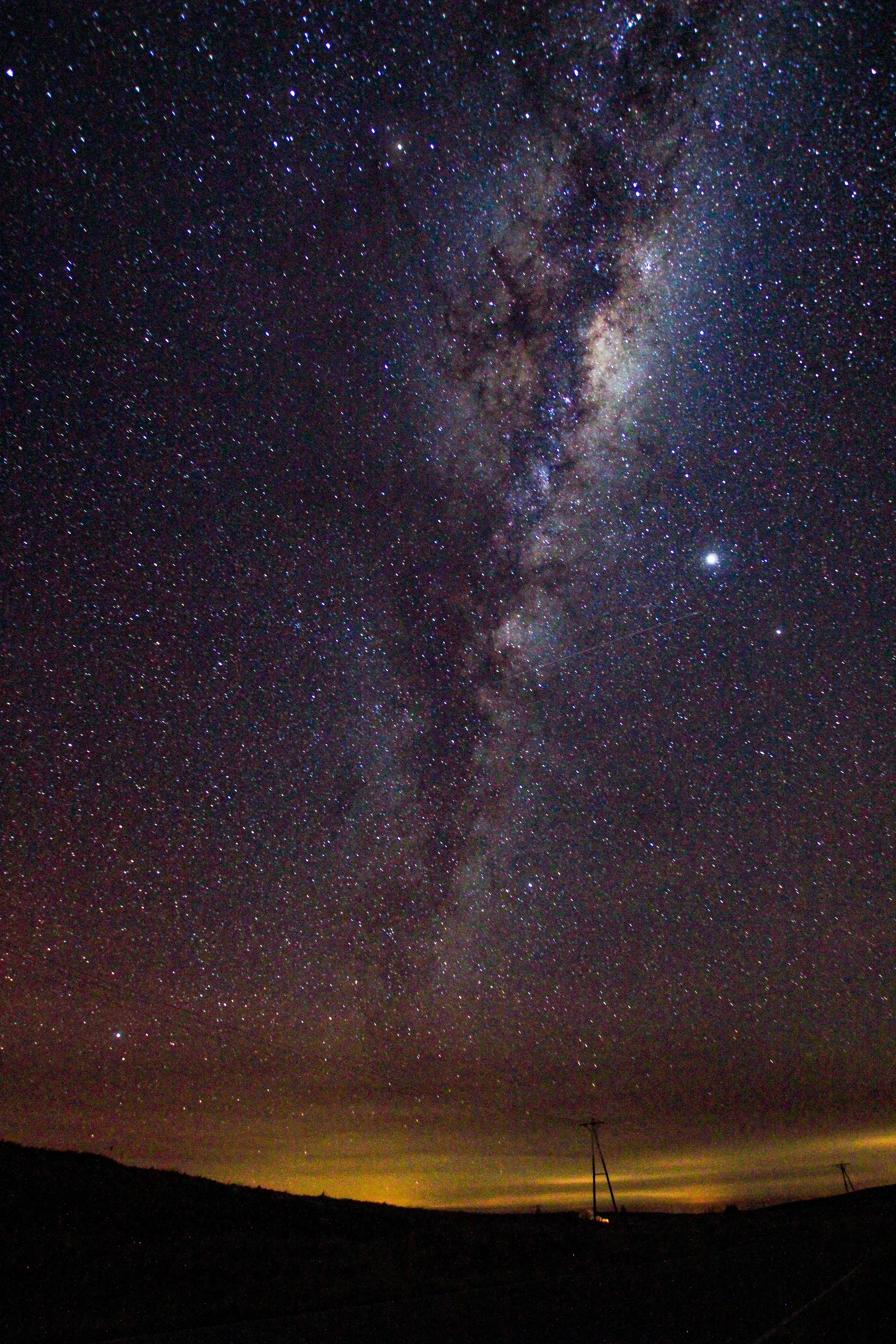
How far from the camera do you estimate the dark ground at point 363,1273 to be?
31.5 ft

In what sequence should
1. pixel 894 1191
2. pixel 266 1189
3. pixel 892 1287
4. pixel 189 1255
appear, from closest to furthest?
pixel 892 1287, pixel 189 1255, pixel 266 1189, pixel 894 1191

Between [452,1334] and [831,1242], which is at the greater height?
[452,1334]

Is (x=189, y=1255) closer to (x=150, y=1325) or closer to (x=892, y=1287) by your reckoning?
(x=150, y=1325)

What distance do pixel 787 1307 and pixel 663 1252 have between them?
13462mm

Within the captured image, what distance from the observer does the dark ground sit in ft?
31.5

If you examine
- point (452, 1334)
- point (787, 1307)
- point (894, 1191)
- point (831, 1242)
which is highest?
point (452, 1334)

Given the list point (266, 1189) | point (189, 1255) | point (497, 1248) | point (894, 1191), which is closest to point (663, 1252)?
point (497, 1248)

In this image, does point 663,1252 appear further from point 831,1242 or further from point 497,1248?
point 831,1242

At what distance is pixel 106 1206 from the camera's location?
26.4 m

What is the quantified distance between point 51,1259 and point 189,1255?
2.97m

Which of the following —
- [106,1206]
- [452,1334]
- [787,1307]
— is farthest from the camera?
[106,1206]

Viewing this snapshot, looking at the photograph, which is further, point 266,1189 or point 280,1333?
point 266,1189

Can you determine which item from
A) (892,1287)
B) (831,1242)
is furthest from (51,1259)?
(831,1242)

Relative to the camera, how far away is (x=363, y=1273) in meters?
16.0
